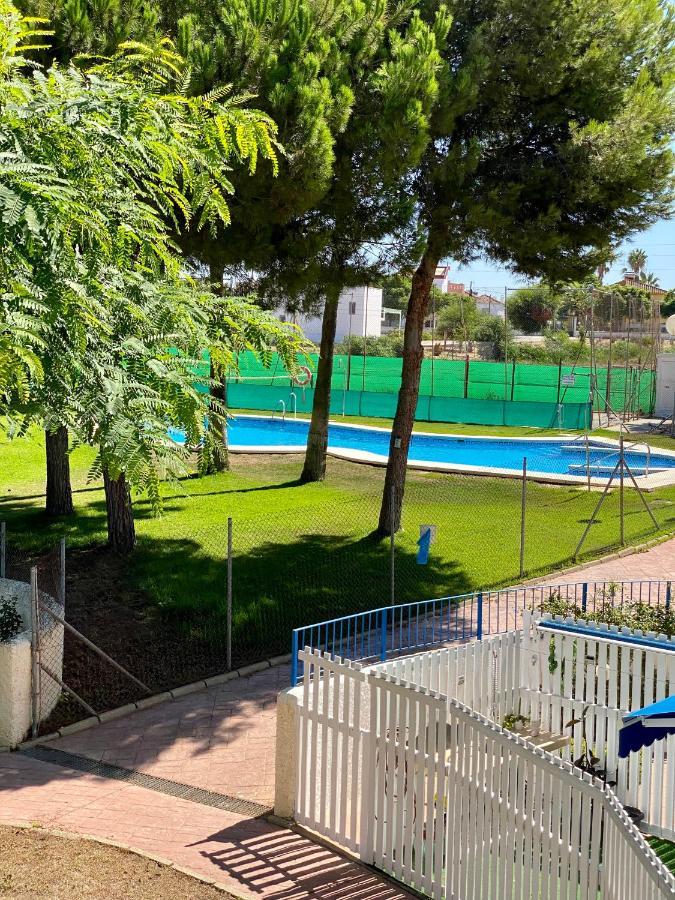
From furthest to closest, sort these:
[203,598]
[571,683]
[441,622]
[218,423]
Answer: [203,598], [441,622], [218,423], [571,683]

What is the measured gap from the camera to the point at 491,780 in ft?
22.2

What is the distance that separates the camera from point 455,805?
6.97 meters

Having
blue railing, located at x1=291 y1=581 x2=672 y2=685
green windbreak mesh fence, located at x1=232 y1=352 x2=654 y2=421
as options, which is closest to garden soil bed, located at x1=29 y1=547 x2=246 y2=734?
blue railing, located at x1=291 y1=581 x2=672 y2=685

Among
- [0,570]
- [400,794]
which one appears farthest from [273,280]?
[400,794]

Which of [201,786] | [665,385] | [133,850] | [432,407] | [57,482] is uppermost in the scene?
[665,385]

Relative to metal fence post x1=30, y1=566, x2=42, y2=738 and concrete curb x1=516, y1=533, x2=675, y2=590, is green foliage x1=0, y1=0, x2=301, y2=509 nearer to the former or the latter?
metal fence post x1=30, y1=566, x2=42, y2=738

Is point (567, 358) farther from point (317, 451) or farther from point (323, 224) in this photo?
point (323, 224)

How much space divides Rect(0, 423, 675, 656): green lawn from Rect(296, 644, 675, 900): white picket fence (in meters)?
4.92

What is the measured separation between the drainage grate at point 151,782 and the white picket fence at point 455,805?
25.0 inches

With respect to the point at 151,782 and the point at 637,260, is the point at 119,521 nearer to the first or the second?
the point at 151,782

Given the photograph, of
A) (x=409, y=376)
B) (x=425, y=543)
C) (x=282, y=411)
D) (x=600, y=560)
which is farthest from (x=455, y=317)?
(x=425, y=543)

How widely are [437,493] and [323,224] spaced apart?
28.9 ft

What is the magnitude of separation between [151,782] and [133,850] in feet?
5.12

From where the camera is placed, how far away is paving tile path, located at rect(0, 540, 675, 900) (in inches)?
288
